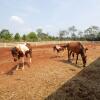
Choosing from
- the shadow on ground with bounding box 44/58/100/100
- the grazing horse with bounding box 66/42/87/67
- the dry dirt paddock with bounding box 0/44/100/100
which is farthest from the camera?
the grazing horse with bounding box 66/42/87/67

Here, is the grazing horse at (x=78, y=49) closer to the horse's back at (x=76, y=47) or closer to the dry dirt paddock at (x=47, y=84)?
the horse's back at (x=76, y=47)

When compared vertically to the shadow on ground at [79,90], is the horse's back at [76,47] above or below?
above

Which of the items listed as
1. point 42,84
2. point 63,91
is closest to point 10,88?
point 42,84

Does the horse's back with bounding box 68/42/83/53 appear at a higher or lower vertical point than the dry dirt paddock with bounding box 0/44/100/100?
higher

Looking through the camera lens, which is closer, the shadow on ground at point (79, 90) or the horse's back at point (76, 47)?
the shadow on ground at point (79, 90)

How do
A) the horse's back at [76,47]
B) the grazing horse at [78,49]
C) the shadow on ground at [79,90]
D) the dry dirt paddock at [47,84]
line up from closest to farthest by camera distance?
1. the shadow on ground at [79,90]
2. the dry dirt paddock at [47,84]
3. the grazing horse at [78,49]
4. the horse's back at [76,47]

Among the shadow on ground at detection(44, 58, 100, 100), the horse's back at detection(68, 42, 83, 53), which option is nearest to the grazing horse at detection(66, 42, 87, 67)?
the horse's back at detection(68, 42, 83, 53)

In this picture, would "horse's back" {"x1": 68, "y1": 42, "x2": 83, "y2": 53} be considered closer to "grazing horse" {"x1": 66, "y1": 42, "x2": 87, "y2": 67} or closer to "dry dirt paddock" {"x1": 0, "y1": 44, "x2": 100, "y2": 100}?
"grazing horse" {"x1": 66, "y1": 42, "x2": 87, "y2": 67}

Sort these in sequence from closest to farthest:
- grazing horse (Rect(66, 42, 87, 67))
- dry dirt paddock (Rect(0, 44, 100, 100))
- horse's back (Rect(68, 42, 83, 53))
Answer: dry dirt paddock (Rect(0, 44, 100, 100)) < grazing horse (Rect(66, 42, 87, 67)) < horse's back (Rect(68, 42, 83, 53))

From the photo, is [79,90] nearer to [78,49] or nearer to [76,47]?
[78,49]

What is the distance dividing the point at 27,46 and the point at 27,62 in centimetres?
109

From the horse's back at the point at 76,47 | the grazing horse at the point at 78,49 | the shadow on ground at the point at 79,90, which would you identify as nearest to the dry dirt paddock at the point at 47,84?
the shadow on ground at the point at 79,90

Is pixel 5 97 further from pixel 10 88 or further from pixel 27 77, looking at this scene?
pixel 27 77

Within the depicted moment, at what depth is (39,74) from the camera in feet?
44.2
